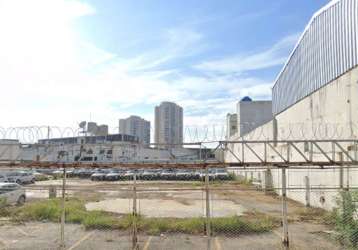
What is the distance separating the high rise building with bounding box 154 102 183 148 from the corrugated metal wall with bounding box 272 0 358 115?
8.55 meters

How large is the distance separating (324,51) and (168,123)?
32.2 feet

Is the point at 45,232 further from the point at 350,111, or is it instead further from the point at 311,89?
the point at 311,89

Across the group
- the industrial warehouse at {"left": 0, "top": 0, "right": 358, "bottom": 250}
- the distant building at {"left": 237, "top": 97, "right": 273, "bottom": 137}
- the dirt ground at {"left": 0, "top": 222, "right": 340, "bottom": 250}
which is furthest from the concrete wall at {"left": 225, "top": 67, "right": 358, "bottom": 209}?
the distant building at {"left": 237, "top": 97, "right": 273, "bottom": 137}

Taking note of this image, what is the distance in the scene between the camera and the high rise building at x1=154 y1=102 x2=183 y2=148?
19.5m

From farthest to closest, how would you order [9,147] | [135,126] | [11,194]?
1. [135,126]
2. [11,194]
3. [9,147]

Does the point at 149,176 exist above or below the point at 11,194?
below

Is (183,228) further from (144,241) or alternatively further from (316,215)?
(316,215)

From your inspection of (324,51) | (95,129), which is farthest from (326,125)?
(95,129)

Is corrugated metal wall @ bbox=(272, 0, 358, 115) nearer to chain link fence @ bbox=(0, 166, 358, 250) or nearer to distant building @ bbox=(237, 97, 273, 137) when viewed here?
chain link fence @ bbox=(0, 166, 358, 250)

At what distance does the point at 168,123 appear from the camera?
24.4 m

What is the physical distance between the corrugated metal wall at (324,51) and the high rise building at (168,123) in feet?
28.0

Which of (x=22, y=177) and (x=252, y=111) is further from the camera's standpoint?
(x=252, y=111)

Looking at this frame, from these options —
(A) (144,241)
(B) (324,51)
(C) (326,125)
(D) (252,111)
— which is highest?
(D) (252,111)

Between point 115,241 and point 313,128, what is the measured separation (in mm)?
15926
